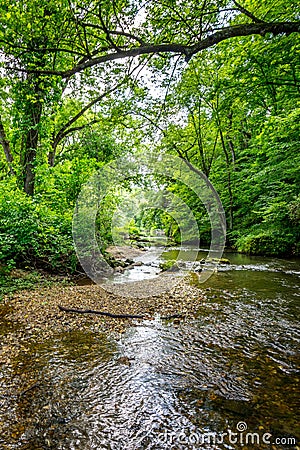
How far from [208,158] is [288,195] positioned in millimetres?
8610

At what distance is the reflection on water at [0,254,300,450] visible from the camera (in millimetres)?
1922

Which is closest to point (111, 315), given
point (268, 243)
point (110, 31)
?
point (110, 31)

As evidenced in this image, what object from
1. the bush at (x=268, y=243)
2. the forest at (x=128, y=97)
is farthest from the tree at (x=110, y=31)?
the bush at (x=268, y=243)

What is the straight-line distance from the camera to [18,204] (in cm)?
629

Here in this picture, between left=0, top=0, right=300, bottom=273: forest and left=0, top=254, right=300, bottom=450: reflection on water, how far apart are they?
11.1 feet

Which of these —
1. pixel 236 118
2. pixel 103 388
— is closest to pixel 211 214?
pixel 236 118

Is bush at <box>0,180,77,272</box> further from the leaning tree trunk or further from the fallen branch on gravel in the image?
the leaning tree trunk

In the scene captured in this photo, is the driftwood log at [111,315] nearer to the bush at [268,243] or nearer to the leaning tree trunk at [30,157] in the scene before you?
the leaning tree trunk at [30,157]

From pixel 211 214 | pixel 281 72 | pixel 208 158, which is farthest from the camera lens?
pixel 208 158

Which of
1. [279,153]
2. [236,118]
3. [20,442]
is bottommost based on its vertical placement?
[20,442]

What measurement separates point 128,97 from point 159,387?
9500 millimetres

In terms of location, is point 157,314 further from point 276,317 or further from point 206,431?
point 206,431

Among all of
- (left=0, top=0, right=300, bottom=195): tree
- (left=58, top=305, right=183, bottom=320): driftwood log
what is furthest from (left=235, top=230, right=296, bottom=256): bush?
(left=58, top=305, right=183, bottom=320): driftwood log

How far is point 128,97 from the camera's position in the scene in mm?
9516
